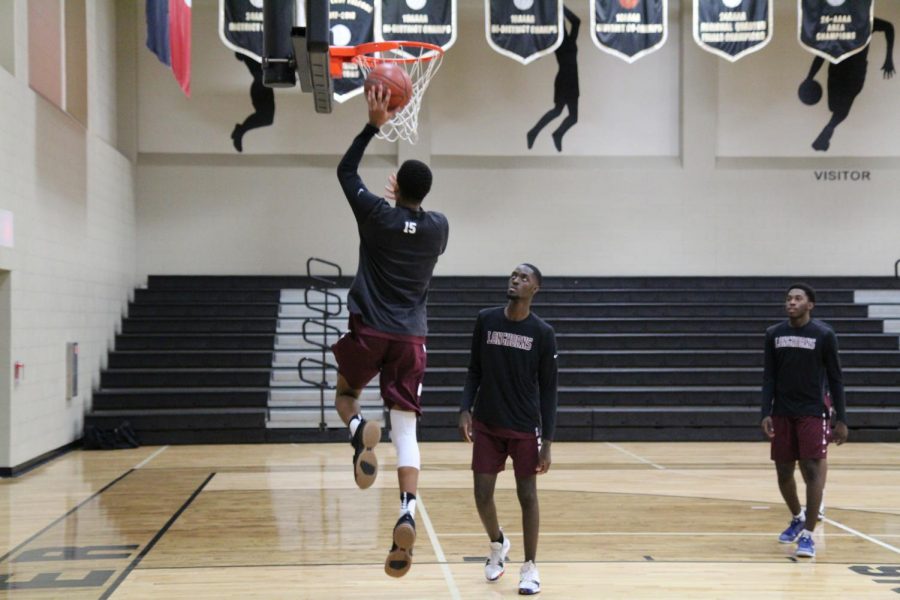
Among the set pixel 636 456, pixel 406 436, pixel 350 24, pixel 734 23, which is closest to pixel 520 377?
pixel 406 436

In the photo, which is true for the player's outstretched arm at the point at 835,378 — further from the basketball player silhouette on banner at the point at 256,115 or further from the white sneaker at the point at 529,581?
the basketball player silhouette on banner at the point at 256,115

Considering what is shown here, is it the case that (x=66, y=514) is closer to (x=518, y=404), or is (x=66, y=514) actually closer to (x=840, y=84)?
(x=518, y=404)

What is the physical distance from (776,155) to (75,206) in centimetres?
1078

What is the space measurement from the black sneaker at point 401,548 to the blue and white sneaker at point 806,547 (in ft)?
9.84

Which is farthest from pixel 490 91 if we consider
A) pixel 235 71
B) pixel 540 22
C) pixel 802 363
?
pixel 802 363

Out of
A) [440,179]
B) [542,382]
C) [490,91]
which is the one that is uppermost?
[490,91]

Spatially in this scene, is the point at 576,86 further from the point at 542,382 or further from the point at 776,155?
the point at 542,382

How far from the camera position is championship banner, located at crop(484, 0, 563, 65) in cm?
1307

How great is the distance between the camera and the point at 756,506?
321 inches

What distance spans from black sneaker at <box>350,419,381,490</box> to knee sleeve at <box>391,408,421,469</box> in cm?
25

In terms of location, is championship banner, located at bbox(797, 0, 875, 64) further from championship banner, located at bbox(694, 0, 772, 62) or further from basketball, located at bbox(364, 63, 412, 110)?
basketball, located at bbox(364, 63, 412, 110)

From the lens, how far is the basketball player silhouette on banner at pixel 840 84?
16.2 metres

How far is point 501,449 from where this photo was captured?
5.59 meters

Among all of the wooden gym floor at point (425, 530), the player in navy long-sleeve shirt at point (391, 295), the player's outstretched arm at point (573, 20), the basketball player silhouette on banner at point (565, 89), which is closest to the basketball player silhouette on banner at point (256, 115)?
the basketball player silhouette on banner at point (565, 89)
